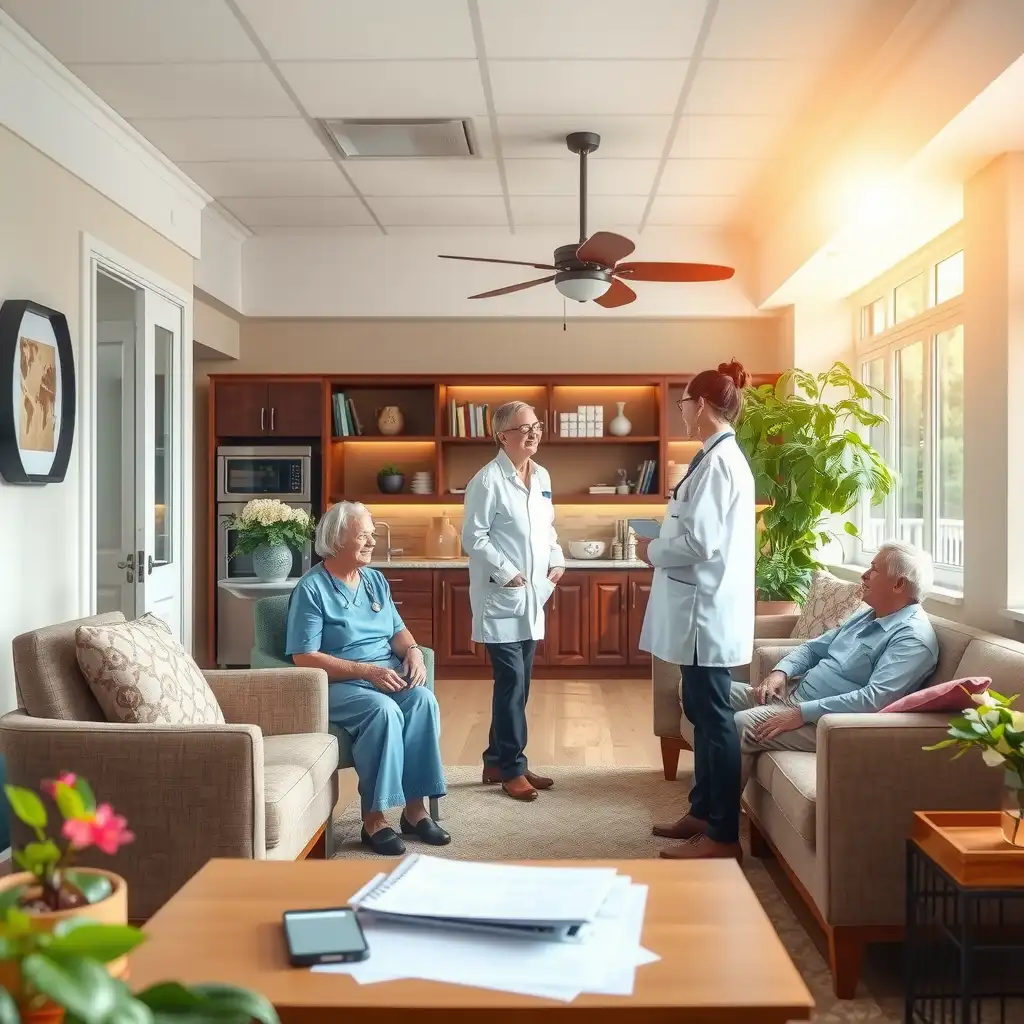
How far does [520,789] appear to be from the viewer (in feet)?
13.7

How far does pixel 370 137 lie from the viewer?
5.16 m

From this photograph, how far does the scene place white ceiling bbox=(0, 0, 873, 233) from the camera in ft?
12.6

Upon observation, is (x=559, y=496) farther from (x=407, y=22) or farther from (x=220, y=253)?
(x=407, y=22)

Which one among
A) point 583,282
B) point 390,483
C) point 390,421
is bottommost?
point 390,483

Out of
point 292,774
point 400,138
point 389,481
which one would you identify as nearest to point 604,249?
point 400,138

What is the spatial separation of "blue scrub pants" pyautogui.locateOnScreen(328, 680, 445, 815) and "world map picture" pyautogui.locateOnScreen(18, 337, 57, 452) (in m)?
1.52

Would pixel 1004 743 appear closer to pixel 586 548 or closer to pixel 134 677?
pixel 134 677

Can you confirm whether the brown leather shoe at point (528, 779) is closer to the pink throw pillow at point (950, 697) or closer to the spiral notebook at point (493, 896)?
the pink throw pillow at point (950, 697)

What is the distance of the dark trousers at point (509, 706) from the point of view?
13.6ft

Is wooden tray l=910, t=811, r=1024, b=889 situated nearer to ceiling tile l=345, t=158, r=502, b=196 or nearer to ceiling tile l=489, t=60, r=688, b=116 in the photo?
ceiling tile l=489, t=60, r=688, b=116

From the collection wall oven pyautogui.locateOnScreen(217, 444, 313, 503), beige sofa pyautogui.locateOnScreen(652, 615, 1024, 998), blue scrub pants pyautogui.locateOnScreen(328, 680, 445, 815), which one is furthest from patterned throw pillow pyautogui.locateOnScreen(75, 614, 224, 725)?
wall oven pyautogui.locateOnScreen(217, 444, 313, 503)

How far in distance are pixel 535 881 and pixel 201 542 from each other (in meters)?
6.49

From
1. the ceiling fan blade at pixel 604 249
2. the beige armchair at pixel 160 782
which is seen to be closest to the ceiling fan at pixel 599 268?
the ceiling fan blade at pixel 604 249

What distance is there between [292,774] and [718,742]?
4.30 ft
